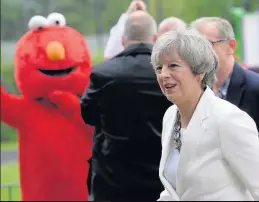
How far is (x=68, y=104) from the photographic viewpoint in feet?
18.4

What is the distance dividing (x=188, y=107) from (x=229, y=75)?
124 centimetres

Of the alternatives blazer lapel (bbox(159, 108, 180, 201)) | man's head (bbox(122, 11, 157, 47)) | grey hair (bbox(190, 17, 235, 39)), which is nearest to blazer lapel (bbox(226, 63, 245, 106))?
grey hair (bbox(190, 17, 235, 39))

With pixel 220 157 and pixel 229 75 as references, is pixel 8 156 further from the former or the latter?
pixel 220 157

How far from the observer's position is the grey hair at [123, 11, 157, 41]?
170 inches

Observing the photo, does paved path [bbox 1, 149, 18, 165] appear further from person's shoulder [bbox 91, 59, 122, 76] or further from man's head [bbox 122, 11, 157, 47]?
person's shoulder [bbox 91, 59, 122, 76]

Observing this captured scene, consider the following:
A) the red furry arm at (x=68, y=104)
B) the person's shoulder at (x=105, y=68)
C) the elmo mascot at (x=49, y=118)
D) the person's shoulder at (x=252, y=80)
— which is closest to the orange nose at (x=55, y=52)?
the elmo mascot at (x=49, y=118)

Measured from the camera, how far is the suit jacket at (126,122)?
4.12 m

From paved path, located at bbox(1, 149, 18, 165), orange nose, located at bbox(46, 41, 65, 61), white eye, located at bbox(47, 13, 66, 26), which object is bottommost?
paved path, located at bbox(1, 149, 18, 165)

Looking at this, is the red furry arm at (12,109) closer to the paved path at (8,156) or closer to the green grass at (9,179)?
the green grass at (9,179)

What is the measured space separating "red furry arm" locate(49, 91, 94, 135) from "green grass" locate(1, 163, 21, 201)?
5.66ft

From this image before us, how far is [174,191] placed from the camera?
281 cm

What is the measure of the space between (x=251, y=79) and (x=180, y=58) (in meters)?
1.24

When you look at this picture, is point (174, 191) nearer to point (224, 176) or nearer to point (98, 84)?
point (224, 176)

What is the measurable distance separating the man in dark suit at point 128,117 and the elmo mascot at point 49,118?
54.0 inches
